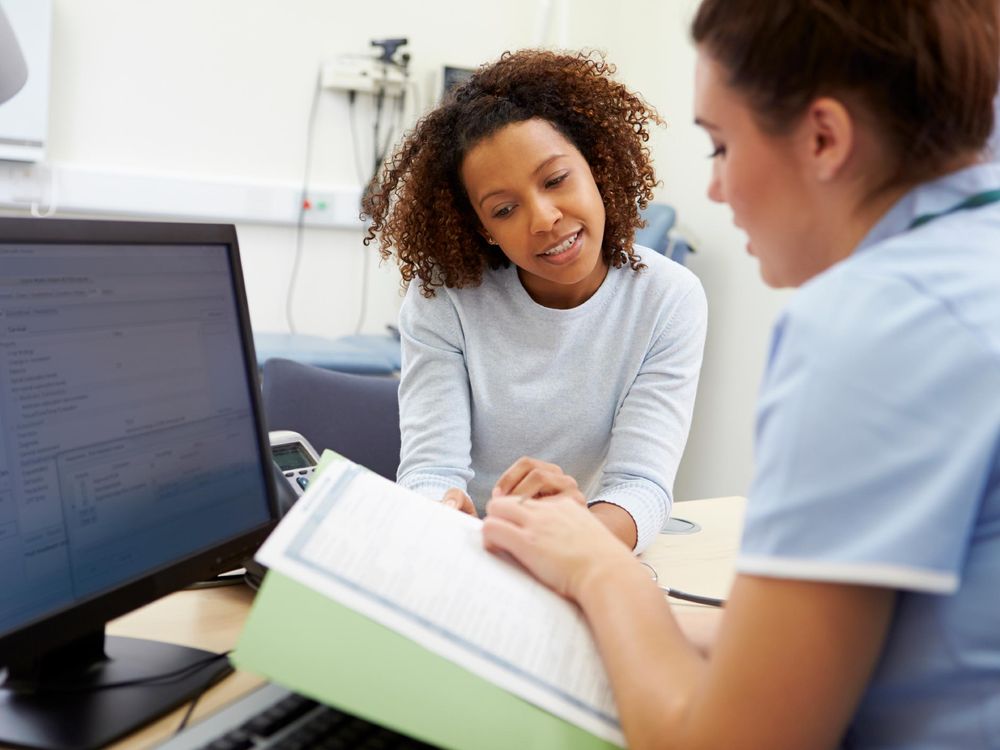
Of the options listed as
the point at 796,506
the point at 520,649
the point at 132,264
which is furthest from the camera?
the point at 132,264

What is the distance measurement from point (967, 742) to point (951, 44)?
1.40ft

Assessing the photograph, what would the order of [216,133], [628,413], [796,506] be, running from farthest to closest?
1. [216,133]
2. [628,413]
3. [796,506]

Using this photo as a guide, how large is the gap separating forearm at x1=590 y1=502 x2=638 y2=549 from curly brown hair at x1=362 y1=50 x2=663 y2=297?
0.46 m

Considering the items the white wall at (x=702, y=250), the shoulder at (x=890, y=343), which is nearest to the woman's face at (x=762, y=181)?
the shoulder at (x=890, y=343)

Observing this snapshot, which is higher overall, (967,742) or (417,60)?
(417,60)

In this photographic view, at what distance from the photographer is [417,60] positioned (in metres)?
3.47

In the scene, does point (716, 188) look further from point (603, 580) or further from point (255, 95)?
point (255, 95)

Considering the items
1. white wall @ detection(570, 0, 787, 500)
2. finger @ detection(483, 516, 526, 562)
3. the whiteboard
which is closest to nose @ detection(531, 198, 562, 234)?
finger @ detection(483, 516, 526, 562)

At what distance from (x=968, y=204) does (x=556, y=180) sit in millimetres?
847

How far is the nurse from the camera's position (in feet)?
1.79

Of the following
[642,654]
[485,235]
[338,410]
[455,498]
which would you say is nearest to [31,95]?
[338,410]

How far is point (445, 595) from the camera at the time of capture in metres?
0.73

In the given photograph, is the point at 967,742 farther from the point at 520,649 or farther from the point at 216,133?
the point at 216,133

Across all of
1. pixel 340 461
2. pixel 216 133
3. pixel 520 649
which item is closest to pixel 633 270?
pixel 340 461
